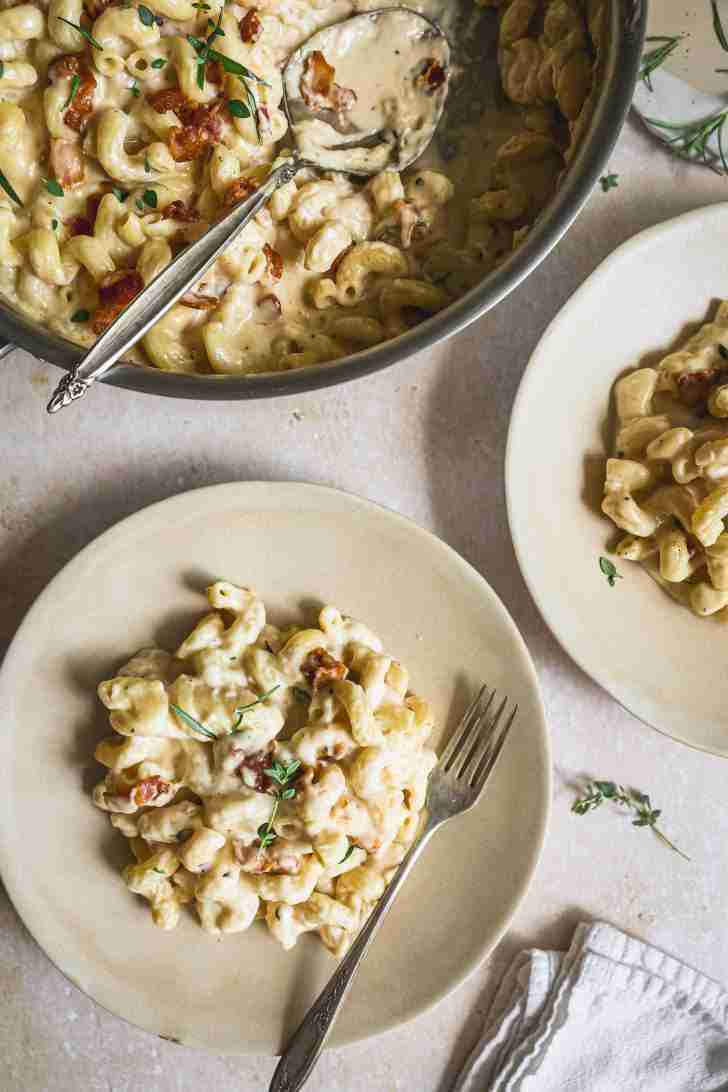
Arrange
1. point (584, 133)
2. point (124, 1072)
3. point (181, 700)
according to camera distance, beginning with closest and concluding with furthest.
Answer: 1. point (584, 133)
2. point (181, 700)
3. point (124, 1072)

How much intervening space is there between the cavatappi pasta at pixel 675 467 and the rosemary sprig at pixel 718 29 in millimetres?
272

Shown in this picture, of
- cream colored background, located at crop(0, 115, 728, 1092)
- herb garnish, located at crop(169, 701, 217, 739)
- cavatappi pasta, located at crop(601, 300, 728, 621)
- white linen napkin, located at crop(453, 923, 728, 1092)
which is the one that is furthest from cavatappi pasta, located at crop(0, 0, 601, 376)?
white linen napkin, located at crop(453, 923, 728, 1092)

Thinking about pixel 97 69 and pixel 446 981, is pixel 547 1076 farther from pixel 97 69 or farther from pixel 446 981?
pixel 97 69

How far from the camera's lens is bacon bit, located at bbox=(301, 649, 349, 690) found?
107 cm

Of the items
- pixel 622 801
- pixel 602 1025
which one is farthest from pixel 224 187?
pixel 602 1025

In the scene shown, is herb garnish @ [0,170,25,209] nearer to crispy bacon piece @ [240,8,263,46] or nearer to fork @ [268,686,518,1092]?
crispy bacon piece @ [240,8,263,46]

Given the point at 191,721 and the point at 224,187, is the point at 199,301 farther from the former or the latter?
the point at 191,721

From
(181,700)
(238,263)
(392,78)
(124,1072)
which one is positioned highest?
(392,78)

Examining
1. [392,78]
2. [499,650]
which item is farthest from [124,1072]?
[392,78]

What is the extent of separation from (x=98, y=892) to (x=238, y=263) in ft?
2.29

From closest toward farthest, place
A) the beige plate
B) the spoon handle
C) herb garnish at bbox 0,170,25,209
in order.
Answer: the spoon handle
herb garnish at bbox 0,170,25,209
the beige plate

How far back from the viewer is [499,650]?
43.9 inches

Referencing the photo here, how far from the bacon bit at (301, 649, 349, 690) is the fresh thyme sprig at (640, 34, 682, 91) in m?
0.73

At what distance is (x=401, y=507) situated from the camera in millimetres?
1175
